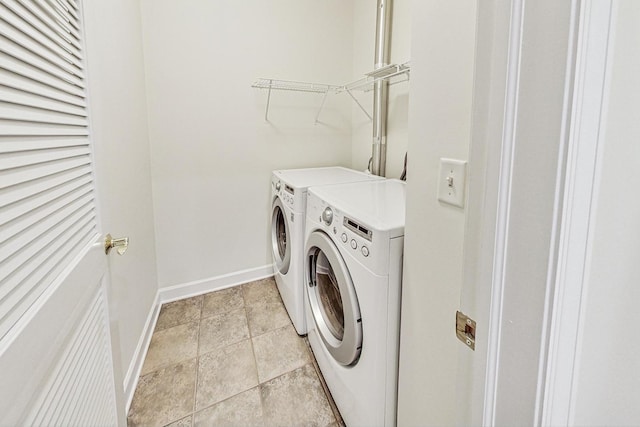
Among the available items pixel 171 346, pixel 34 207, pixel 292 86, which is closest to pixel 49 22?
pixel 34 207

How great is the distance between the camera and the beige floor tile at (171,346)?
166 cm

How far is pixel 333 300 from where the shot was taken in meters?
1.46

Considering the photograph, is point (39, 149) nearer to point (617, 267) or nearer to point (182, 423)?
point (617, 267)

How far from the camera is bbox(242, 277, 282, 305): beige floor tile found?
228 centimetres

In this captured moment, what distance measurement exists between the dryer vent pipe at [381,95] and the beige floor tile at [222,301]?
4.75 ft

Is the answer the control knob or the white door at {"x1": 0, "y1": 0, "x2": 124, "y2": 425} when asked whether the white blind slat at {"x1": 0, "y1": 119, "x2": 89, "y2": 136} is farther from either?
the control knob

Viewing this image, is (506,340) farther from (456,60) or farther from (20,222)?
(20,222)

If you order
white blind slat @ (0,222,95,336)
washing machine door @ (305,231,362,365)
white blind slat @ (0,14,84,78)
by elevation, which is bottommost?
washing machine door @ (305,231,362,365)

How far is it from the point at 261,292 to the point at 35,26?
6.84ft

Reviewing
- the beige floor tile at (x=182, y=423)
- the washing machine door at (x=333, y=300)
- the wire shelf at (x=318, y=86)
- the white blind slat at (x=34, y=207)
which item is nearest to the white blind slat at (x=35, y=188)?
the white blind slat at (x=34, y=207)

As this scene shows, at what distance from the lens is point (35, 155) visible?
1.79ft

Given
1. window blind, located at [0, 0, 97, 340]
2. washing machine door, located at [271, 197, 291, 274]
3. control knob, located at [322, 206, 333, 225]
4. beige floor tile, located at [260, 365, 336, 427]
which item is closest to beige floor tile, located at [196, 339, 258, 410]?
beige floor tile, located at [260, 365, 336, 427]

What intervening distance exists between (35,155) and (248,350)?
1.52 metres

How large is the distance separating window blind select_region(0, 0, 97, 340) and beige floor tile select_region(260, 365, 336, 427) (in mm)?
1117
